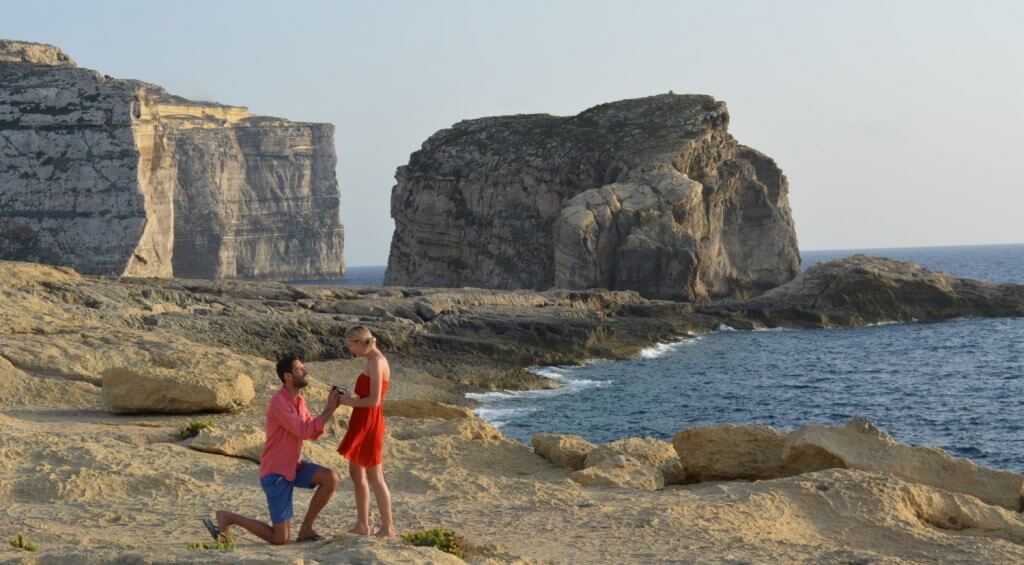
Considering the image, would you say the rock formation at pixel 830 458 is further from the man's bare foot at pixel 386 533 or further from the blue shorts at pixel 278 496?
the blue shorts at pixel 278 496

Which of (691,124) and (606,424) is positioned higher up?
(691,124)

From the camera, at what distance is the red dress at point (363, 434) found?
9.85 metres

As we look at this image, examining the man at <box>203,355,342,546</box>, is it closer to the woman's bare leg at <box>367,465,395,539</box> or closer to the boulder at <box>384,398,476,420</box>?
the woman's bare leg at <box>367,465,395,539</box>

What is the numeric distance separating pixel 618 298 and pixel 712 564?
Result: 58.7 meters

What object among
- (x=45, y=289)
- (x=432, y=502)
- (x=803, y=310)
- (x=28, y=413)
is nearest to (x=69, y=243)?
(x=45, y=289)

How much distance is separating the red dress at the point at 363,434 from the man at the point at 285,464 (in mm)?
273

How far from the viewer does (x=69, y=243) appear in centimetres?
7769

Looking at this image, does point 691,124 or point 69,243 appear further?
point 691,124

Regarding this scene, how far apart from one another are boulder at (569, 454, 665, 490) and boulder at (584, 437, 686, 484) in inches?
6.7

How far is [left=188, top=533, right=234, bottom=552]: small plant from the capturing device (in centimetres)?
887

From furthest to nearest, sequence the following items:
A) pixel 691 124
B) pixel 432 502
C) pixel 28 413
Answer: pixel 691 124 → pixel 28 413 → pixel 432 502

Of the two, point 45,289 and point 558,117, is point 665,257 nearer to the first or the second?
point 558,117

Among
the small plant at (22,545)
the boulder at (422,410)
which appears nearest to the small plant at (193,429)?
the boulder at (422,410)

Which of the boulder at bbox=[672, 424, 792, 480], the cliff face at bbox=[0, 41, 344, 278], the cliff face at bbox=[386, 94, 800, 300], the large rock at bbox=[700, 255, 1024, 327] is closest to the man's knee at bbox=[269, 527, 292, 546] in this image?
the boulder at bbox=[672, 424, 792, 480]
